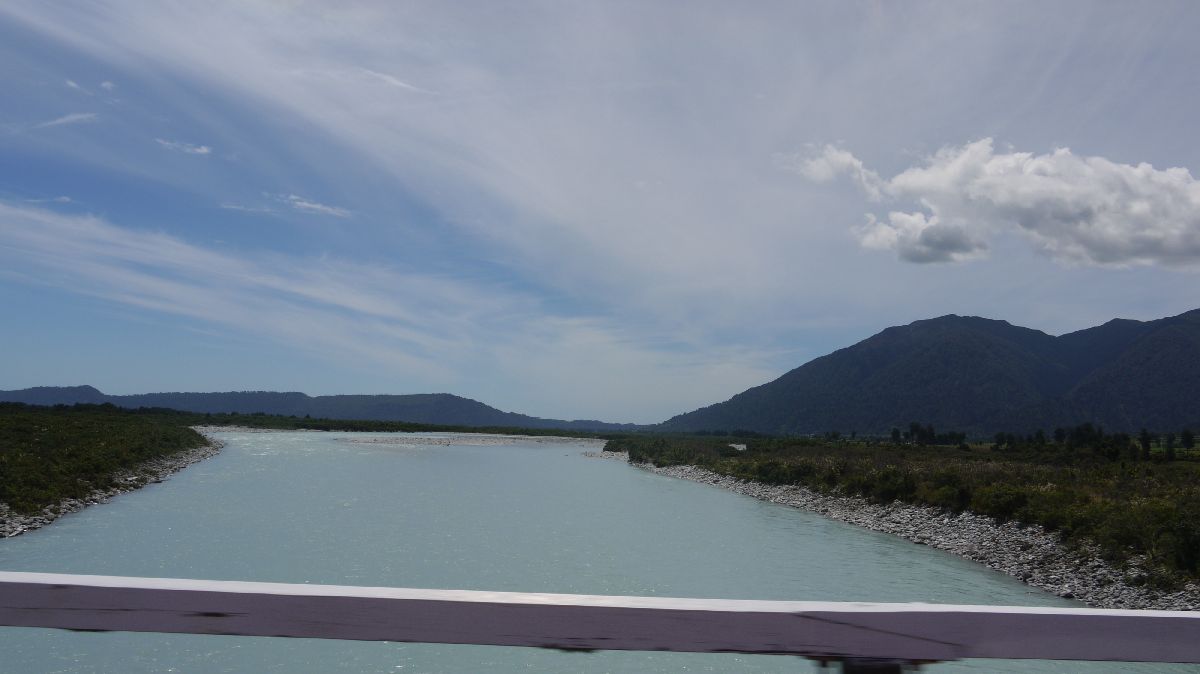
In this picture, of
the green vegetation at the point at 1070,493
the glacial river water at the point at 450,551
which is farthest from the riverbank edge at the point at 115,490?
the green vegetation at the point at 1070,493

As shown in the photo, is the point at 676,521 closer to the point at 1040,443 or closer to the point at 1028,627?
the point at 1028,627

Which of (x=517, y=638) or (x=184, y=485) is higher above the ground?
(x=517, y=638)

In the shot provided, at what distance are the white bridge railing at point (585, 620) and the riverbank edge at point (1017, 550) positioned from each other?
1698 centimetres

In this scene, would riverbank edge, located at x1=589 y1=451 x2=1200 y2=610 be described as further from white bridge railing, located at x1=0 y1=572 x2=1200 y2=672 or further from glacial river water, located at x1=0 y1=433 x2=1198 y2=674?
white bridge railing, located at x1=0 y1=572 x2=1200 y2=672

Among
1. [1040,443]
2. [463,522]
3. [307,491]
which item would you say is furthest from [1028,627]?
[1040,443]

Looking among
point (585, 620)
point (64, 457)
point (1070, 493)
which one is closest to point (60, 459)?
point (64, 457)

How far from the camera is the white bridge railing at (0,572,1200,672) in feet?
6.69

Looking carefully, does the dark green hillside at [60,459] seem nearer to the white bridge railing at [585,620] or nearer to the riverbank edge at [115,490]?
the riverbank edge at [115,490]

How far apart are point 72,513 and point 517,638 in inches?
1071

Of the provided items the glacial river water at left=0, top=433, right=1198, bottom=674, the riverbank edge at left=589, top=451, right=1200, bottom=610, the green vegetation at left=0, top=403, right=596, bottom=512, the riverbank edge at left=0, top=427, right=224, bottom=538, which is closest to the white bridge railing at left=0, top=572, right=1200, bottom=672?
the glacial river water at left=0, top=433, right=1198, bottom=674

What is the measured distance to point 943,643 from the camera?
2.07 m

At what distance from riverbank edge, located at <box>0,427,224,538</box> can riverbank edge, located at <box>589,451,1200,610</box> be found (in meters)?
26.4

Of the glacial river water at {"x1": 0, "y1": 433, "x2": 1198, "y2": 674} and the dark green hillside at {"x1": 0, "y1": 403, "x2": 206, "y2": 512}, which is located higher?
the dark green hillside at {"x1": 0, "y1": 403, "x2": 206, "y2": 512}

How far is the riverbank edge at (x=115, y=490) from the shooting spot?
19.8 metres
